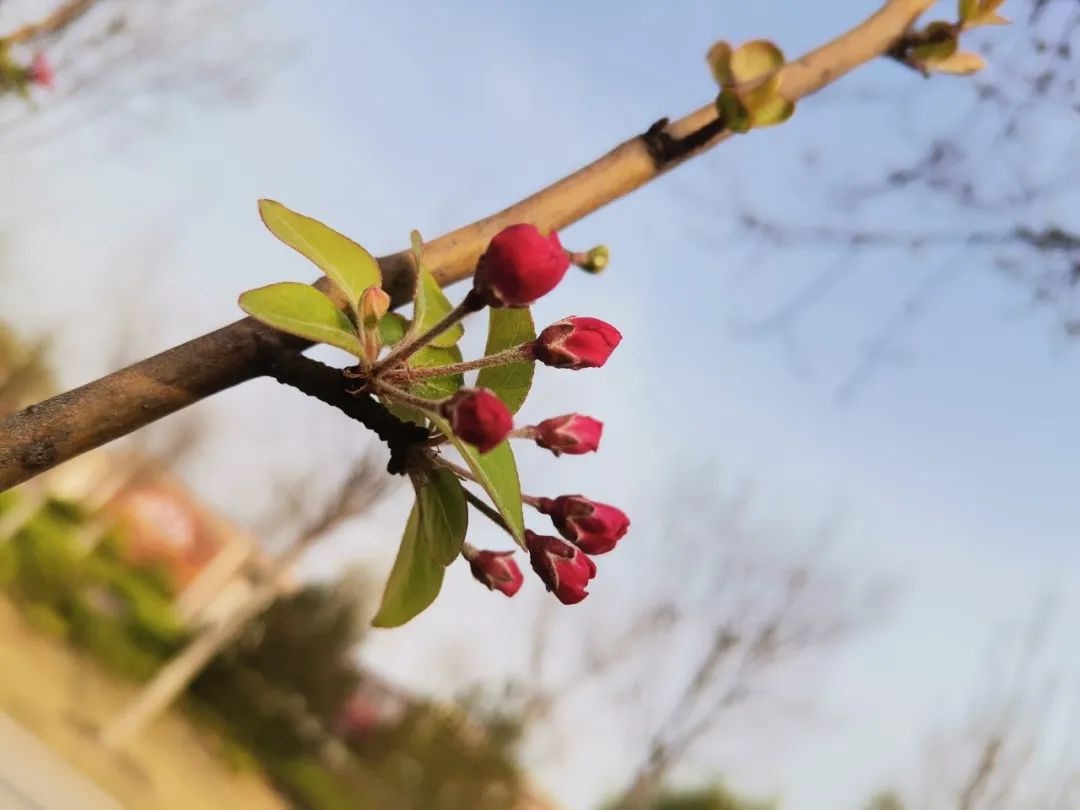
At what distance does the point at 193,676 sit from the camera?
1087cm

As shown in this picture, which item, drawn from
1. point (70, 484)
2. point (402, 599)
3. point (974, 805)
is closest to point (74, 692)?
point (70, 484)

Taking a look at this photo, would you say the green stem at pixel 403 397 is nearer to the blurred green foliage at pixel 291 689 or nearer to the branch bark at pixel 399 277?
the branch bark at pixel 399 277

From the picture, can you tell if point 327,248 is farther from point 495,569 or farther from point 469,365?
point 495,569

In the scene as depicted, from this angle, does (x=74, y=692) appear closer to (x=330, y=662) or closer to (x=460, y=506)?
(x=330, y=662)

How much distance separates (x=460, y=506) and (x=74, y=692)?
948 centimetres

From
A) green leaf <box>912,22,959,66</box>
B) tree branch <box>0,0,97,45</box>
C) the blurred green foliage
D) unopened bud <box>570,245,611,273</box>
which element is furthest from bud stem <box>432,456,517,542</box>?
the blurred green foliage

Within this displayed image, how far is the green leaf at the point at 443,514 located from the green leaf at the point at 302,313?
0.11 metres

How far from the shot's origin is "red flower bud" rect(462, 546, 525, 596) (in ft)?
2.62

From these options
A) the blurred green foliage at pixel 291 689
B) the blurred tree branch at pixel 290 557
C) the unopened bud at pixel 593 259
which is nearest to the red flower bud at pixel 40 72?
the unopened bud at pixel 593 259

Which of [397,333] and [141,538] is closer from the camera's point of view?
[397,333]

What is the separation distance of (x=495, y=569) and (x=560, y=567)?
114 millimetres

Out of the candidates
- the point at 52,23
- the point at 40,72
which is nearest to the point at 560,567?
the point at 52,23

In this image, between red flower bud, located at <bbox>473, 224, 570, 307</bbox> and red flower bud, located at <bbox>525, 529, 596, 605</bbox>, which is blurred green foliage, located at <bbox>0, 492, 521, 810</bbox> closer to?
red flower bud, located at <bbox>525, 529, 596, 605</bbox>

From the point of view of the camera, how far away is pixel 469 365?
67cm
